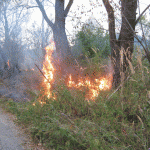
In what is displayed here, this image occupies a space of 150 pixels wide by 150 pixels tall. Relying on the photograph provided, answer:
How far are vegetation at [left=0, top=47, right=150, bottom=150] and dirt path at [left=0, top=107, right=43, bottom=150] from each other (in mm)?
162

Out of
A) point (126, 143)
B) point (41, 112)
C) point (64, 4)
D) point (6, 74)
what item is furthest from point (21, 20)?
point (126, 143)

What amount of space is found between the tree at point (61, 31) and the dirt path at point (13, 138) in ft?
8.98

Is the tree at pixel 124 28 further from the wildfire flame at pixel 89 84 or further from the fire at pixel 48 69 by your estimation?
the fire at pixel 48 69

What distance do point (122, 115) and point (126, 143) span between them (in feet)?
2.46

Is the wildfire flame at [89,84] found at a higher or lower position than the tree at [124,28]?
lower

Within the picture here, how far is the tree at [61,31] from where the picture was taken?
5.95 meters

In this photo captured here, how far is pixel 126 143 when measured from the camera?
2801 millimetres

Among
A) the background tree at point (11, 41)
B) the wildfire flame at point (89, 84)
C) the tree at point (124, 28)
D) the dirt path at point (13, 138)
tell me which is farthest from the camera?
the background tree at point (11, 41)

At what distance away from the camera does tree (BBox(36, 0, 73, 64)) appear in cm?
595

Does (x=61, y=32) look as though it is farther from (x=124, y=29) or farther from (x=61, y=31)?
(x=124, y=29)

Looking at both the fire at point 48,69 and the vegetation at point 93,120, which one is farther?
the fire at point 48,69

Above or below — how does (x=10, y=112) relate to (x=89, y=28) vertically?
below

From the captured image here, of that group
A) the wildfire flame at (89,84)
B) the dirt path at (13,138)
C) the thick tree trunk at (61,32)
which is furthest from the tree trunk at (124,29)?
the dirt path at (13,138)

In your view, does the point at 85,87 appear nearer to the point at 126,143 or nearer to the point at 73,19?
the point at 126,143
